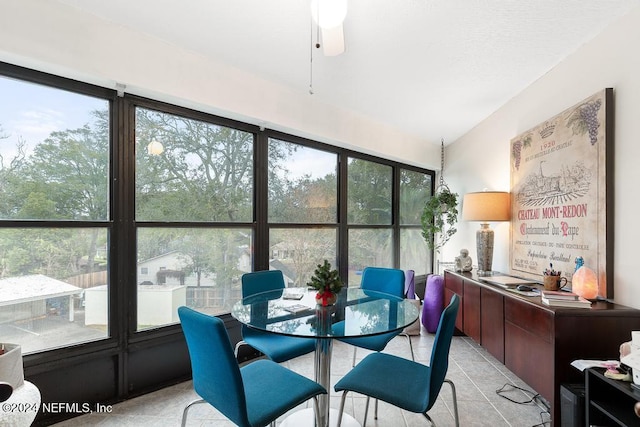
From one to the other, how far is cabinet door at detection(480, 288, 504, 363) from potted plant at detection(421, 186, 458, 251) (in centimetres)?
179

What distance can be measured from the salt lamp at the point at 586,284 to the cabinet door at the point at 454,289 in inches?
49.6

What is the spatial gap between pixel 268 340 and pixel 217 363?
3.24 feet

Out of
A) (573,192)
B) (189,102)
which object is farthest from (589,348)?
(189,102)

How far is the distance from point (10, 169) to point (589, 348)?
370 centimetres

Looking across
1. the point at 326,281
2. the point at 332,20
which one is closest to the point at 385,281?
the point at 326,281

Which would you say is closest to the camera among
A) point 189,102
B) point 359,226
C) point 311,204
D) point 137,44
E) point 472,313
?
point 137,44

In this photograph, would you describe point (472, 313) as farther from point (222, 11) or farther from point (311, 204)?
point (222, 11)

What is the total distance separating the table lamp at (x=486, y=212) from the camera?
310 cm

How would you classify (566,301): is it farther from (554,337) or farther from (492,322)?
(492,322)

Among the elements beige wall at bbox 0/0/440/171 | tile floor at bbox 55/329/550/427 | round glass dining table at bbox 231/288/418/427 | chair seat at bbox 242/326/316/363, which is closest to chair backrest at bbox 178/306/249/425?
round glass dining table at bbox 231/288/418/427

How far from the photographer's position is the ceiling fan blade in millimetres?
1539

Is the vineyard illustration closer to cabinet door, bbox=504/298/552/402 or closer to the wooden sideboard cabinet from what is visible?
the wooden sideboard cabinet

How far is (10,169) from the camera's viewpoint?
1968mm

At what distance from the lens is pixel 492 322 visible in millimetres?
2658
